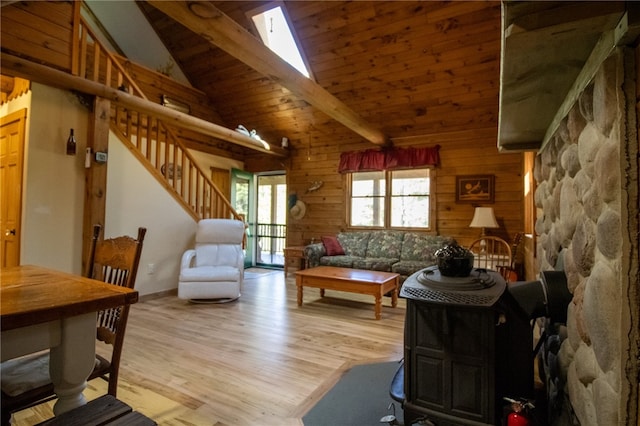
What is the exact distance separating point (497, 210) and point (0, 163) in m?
6.59

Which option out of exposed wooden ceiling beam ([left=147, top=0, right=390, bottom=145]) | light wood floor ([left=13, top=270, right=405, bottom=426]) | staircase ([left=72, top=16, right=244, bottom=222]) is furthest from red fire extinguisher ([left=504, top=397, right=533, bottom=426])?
staircase ([left=72, top=16, right=244, bottom=222])

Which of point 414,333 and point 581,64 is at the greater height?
point 581,64

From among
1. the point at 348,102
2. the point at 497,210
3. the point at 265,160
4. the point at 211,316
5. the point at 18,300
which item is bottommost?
the point at 211,316

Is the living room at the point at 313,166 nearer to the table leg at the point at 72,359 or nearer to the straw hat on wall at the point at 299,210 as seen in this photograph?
the straw hat on wall at the point at 299,210

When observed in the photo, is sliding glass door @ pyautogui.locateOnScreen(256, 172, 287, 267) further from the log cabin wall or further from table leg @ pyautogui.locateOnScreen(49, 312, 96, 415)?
table leg @ pyautogui.locateOnScreen(49, 312, 96, 415)

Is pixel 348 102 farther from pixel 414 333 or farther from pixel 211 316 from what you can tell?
pixel 414 333

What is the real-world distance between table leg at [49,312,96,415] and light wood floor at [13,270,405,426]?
798 millimetres

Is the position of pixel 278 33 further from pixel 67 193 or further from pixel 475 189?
pixel 475 189

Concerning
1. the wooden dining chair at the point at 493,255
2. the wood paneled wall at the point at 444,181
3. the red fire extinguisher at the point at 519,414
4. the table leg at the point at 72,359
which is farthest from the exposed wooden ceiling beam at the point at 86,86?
the red fire extinguisher at the point at 519,414

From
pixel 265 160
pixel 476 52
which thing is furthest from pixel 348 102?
pixel 265 160

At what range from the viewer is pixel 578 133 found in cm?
136

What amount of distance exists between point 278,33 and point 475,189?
3926 millimetres

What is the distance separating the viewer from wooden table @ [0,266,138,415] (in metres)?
0.95

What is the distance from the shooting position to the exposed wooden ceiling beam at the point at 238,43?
7.18ft
